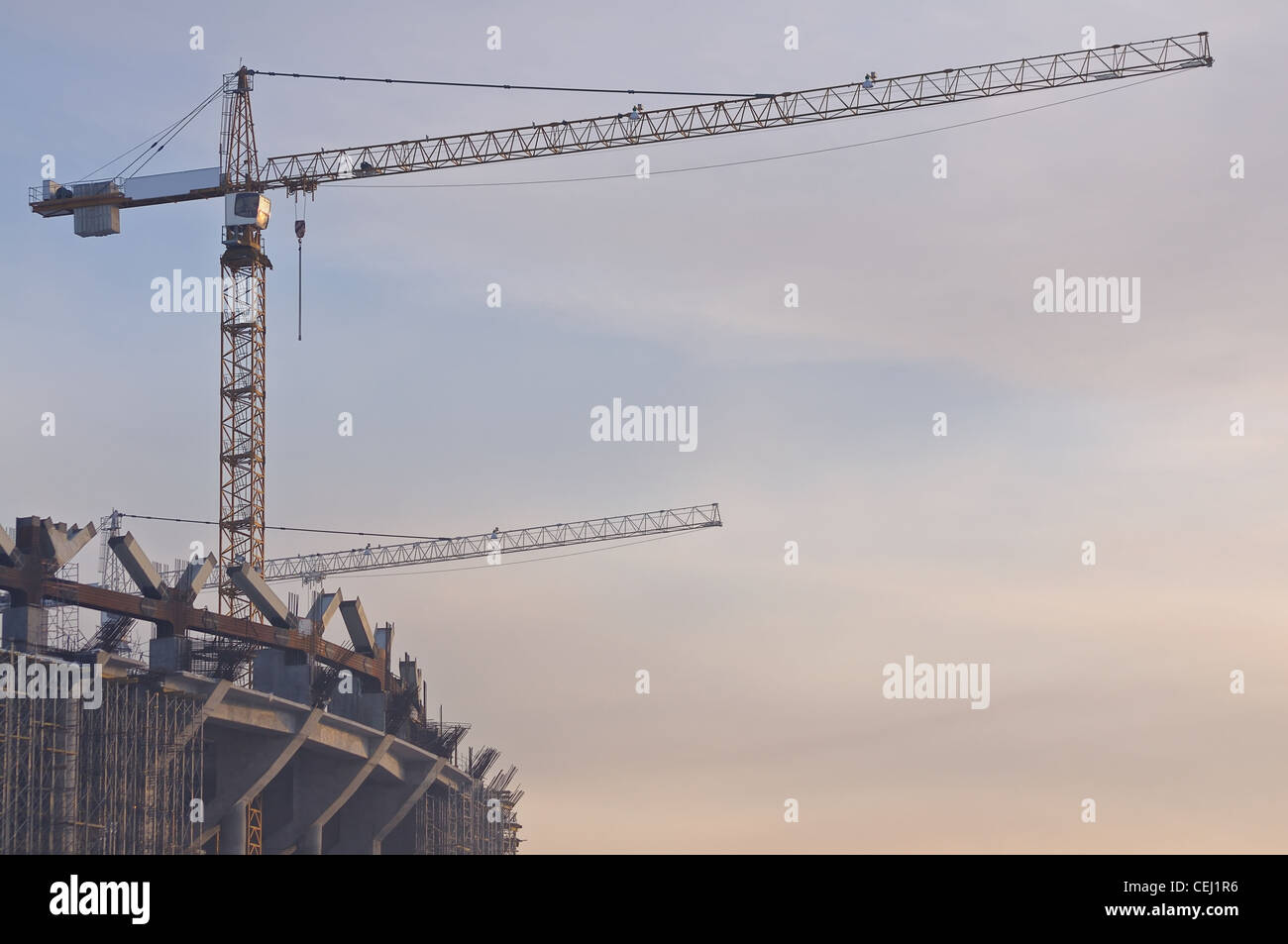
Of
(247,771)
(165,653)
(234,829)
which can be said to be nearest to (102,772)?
(165,653)

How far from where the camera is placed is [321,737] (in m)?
103

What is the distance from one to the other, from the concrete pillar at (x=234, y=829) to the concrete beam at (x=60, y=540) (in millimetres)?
19904

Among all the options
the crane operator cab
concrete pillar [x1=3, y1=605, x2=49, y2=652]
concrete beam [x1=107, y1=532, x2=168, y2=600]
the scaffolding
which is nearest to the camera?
the scaffolding

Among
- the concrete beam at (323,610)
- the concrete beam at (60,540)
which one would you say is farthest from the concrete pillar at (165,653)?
the concrete beam at (323,610)

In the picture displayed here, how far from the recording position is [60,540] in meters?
80.8

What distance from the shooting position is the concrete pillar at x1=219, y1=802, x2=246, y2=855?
3723 inches

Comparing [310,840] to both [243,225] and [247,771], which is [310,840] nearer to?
[247,771]

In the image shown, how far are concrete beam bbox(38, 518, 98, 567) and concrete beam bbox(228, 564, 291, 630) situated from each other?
1452 cm

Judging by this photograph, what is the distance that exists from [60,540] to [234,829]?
879 inches

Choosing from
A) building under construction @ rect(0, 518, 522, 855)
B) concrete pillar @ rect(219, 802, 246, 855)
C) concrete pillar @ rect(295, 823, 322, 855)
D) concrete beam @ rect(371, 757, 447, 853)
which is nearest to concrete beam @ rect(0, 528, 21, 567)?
building under construction @ rect(0, 518, 522, 855)

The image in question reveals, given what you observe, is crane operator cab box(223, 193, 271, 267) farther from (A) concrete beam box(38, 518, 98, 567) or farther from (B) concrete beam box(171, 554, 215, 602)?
(A) concrete beam box(38, 518, 98, 567)

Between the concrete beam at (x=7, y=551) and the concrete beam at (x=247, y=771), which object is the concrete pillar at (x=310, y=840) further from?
the concrete beam at (x=7, y=551)

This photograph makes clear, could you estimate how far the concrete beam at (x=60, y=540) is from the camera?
7994 cm
